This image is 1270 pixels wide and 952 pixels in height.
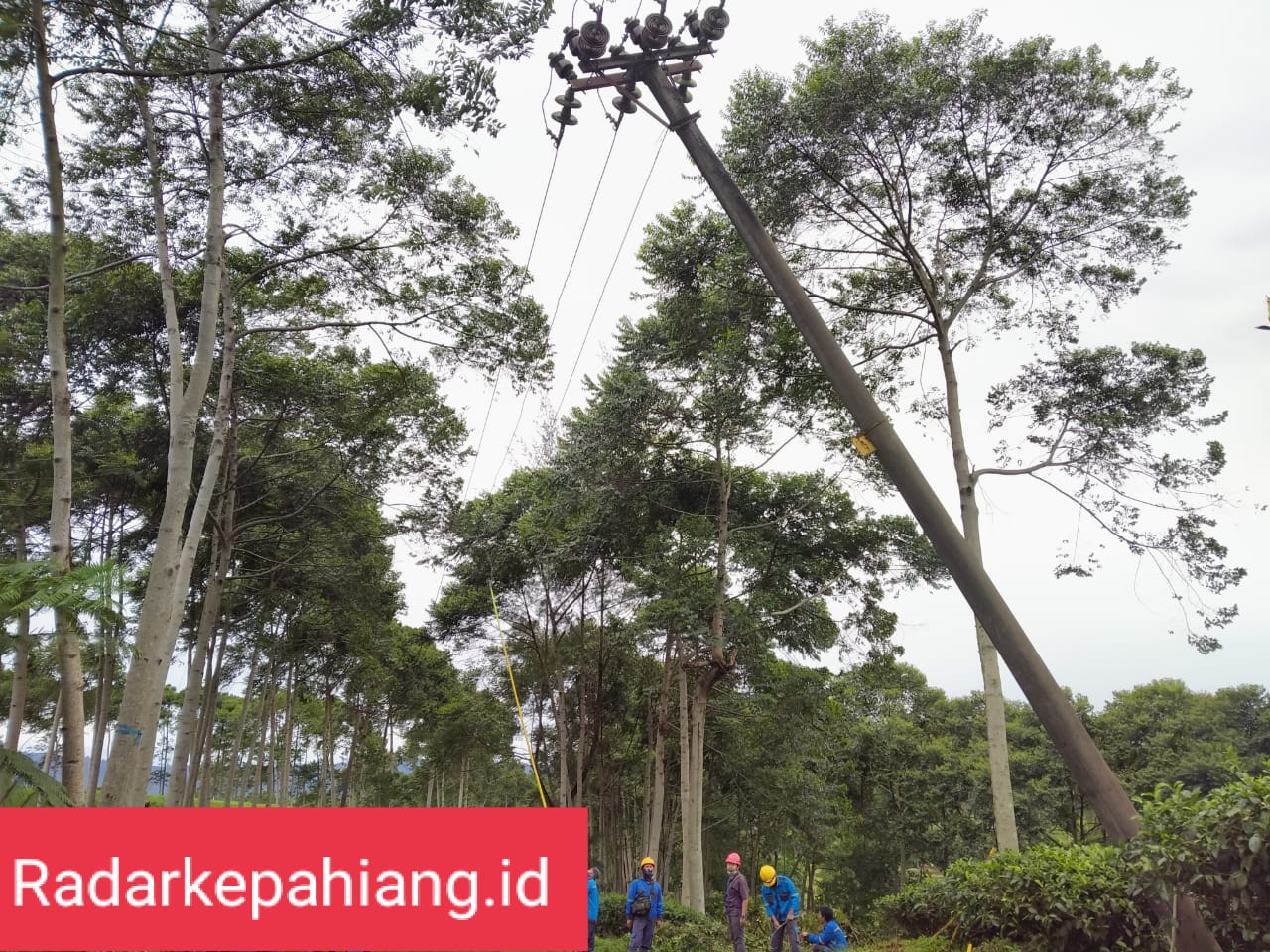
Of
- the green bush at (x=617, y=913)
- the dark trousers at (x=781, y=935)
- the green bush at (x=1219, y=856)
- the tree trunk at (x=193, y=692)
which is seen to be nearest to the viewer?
the green bush at (x=1219, y=856)

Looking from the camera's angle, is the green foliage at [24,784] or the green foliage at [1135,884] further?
the green foliage at [1135,884]

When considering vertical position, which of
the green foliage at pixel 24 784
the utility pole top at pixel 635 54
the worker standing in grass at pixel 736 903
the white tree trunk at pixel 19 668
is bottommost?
the worker standing in grass at pixel 736 903

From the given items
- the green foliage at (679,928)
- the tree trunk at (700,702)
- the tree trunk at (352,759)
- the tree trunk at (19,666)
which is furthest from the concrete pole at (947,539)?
the tree trunk at (352,759)

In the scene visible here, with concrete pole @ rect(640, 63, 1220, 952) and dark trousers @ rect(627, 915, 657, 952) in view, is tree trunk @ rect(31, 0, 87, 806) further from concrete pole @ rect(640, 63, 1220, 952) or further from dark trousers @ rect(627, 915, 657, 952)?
dark trousers @ rect(627, 915, 657, 952)

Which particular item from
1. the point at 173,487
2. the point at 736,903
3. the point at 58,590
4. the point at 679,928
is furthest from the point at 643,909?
the point at 58,590

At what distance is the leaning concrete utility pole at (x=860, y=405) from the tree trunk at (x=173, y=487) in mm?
3387

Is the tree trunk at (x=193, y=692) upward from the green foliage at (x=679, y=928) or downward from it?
upward

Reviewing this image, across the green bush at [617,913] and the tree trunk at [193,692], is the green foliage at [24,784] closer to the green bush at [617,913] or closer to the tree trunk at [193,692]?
the tree trunk at [193,692]

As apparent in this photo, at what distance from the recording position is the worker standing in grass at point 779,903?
942 centimetres

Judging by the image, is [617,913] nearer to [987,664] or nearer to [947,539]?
[987,664]

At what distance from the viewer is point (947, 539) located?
235 inches

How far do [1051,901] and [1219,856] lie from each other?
115 inches

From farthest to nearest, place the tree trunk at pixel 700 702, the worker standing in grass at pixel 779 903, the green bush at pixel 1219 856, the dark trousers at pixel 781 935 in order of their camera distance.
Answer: the tree trunk at pixel 700 702
the worker standing in grass at pixel 779 903
the dark trousers at pixel 781 935
the green bush at pixel 1219 856

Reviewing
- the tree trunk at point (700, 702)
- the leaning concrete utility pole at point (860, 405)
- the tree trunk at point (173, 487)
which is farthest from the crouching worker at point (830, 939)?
the tree trunk at point (173, 487)
